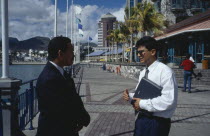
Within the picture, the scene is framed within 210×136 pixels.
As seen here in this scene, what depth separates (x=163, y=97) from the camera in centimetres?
252

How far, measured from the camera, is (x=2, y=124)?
4531 mm

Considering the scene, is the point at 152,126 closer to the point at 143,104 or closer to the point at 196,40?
the point at 143,104

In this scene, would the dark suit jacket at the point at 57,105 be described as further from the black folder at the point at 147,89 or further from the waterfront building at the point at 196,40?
the waterfront building at the point at 196,40

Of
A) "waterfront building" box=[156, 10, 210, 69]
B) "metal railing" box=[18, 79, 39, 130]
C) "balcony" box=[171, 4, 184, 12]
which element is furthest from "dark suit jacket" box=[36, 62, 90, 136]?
"balcony" box=[171, 4, 184, 12]

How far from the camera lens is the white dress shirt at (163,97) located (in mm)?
2514

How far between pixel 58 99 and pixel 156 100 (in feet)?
3.05

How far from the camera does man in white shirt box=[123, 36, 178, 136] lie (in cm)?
252

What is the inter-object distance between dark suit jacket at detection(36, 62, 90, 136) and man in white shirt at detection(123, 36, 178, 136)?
619 mm

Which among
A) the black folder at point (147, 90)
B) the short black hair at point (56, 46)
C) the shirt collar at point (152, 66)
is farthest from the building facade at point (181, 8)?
the short black hair at point (56, 46)

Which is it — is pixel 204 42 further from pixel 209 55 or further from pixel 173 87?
pixel 173 87

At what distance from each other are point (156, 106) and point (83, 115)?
28.0 inches

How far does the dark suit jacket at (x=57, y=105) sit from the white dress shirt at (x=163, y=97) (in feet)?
2.15

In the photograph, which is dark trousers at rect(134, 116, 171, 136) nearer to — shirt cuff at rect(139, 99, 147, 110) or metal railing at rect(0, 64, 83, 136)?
shirt cuff at rect(139, 99, 147, 110)

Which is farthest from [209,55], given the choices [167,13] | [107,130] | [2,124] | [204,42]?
[2,124]
